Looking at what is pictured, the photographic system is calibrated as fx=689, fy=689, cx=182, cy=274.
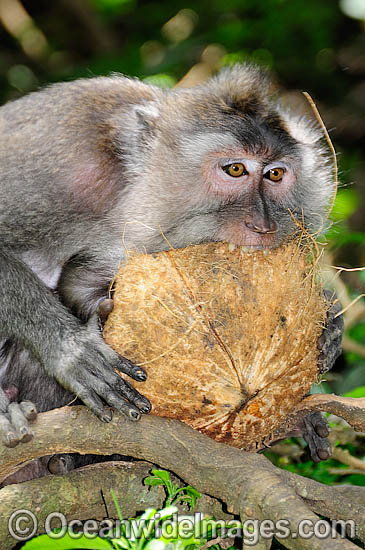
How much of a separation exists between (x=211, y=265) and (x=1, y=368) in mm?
1398

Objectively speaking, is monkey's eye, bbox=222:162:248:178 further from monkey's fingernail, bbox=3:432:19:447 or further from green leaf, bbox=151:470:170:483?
monkey's fingernail, bbox=3:432:19:447

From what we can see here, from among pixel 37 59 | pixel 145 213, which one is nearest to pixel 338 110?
pixel 37 59

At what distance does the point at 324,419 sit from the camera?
353cm

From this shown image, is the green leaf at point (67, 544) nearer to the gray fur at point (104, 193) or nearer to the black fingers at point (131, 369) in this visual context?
the black fingers at point (131, 369)

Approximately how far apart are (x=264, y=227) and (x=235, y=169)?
0.43 meters

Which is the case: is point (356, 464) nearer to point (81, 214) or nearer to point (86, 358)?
point (86, 358)

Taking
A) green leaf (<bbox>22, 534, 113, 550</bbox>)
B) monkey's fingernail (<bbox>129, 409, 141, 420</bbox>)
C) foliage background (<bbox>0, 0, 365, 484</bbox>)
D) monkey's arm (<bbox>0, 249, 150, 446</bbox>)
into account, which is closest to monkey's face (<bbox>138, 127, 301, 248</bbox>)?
monkey's arm (<bbox>0, 249, 150, 446</bbox>)

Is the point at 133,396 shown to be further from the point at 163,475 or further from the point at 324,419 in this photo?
the point at 324,419

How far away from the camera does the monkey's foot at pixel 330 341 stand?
10.4 ft

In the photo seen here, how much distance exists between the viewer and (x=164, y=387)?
268cm

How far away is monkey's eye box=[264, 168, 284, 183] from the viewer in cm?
342

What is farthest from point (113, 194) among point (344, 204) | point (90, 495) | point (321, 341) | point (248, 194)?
point (344, 204)

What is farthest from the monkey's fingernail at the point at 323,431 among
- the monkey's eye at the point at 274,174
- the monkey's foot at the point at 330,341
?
the monkey's eye at the point at 274,174

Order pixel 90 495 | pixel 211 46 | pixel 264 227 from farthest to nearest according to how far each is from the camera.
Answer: pixel 211 46 → pixel 264 227 → pixel 90 495
